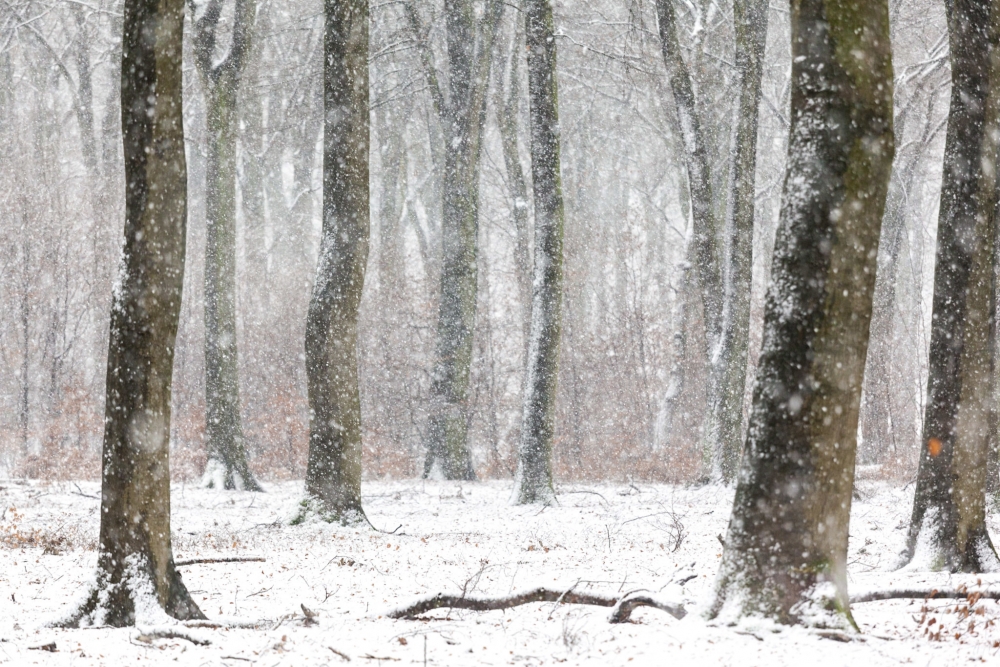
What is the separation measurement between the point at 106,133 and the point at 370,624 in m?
25.0

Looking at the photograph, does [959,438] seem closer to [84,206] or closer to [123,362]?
[123,362]

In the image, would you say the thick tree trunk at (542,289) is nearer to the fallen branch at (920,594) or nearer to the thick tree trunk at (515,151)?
the thick tree trunk at (515,151)

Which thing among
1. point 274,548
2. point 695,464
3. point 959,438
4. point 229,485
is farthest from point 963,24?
point 695,464

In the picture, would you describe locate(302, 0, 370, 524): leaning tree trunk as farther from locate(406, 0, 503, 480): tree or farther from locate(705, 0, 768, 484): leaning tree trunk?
locate(406, 0, 503, 480): tree

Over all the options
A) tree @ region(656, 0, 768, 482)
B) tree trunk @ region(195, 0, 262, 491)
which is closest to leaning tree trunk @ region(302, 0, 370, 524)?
tree trunk @ region(195, 0, 262, 491)

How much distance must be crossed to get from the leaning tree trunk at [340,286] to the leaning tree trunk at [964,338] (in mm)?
6408

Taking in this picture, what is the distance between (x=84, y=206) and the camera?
2608cm

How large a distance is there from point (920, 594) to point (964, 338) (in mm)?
2651

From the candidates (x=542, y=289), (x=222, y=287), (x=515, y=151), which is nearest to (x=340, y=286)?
(x=542, y=289)

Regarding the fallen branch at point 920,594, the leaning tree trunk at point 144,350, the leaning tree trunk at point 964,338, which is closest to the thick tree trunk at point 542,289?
the leaning tree trunk at point 964,338

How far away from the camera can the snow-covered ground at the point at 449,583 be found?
5.47 metres

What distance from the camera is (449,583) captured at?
811cm

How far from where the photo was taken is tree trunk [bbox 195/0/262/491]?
16969mm

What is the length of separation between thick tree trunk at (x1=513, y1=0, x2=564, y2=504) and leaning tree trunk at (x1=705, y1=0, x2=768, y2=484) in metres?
3.25
